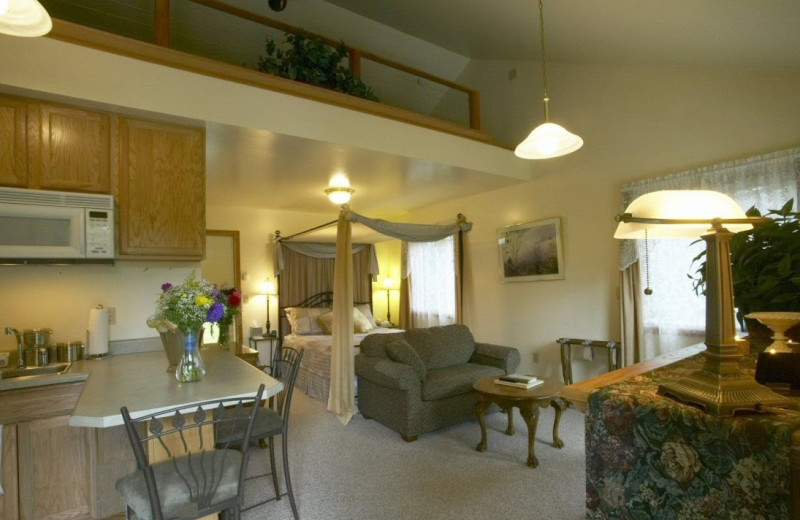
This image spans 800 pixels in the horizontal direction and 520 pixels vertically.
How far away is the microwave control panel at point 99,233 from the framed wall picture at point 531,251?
419 cm

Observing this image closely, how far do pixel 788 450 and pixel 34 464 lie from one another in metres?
3.04

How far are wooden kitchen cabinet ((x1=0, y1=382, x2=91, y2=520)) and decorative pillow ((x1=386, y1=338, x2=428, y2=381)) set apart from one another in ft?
7.39

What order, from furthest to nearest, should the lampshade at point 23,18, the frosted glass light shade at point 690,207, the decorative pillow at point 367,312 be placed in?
1. the decorative pillow at point 367,312
2. the lampshade at point 23,18
3. the frosted glass light shade at point 690,207

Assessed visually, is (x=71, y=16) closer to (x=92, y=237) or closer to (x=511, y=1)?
(x=92, y=237)

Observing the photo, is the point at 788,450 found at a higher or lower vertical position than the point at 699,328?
higher

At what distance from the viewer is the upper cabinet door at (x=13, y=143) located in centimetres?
229

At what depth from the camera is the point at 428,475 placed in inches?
112

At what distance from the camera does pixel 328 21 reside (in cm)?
461

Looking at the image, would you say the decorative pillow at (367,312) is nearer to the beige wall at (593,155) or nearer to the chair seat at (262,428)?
the beige wall at (593,155)

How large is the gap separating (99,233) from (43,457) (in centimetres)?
126

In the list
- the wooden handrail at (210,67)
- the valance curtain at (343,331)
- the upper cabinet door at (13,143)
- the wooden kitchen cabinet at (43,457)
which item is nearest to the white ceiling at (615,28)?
the wooden handrail at (210,67)

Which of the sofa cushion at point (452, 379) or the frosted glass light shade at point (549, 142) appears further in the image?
the sofa cushion at point (452, 379)

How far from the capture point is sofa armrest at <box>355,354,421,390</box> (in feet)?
11.2

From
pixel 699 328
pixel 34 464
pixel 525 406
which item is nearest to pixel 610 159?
pixel 699 328
